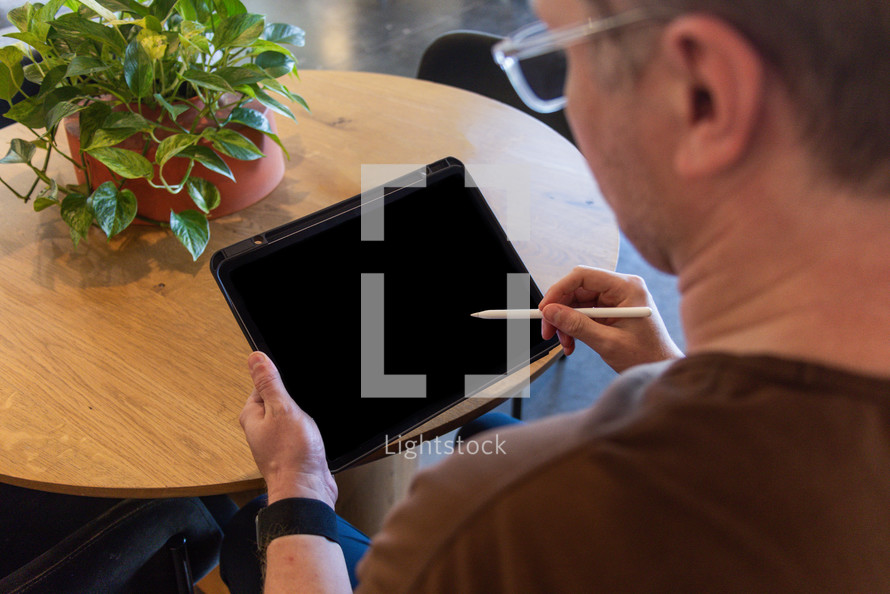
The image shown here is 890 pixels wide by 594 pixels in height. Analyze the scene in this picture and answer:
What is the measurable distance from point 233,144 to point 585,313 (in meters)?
0.62

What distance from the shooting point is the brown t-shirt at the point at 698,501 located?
40 cm

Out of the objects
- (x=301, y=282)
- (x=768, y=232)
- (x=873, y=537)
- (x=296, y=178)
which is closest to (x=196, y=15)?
(x=296, y=178)

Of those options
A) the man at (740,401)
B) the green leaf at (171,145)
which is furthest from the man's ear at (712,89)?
the green leaf at (171,145)

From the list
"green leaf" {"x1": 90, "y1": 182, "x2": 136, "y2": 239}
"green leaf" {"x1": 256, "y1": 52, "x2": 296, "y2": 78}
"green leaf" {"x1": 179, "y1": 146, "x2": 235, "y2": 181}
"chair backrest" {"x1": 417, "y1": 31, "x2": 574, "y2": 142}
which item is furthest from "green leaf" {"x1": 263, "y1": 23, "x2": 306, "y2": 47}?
"chair backrest" {"x1": 417, "y1": 31, "x2": 574, "y2": 142}

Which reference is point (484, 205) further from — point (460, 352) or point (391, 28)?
point (391, 28)

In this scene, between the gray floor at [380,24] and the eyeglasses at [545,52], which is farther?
the gray floor at [380,24]

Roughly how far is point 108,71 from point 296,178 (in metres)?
0.37

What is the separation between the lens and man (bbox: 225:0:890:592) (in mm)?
394

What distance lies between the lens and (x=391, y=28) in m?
4.32

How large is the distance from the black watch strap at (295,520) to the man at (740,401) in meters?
0.28

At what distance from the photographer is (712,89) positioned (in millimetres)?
407

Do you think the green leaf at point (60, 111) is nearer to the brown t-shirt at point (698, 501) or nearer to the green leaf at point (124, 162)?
the green leaf at point (124, 162)

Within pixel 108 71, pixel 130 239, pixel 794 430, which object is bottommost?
pixel 130 239

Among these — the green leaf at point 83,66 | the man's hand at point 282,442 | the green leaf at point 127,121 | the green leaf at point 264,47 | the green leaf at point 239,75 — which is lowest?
the man's hand at point 282,442
